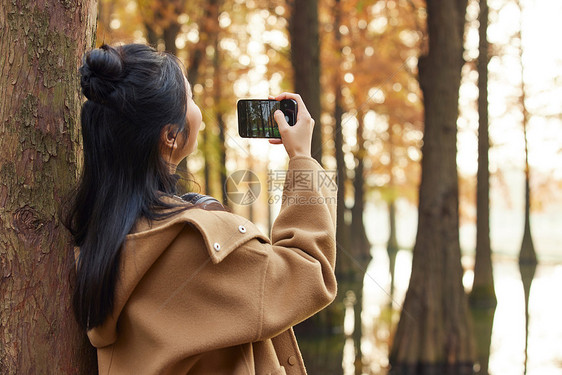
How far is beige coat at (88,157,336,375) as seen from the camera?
1635 millimetres

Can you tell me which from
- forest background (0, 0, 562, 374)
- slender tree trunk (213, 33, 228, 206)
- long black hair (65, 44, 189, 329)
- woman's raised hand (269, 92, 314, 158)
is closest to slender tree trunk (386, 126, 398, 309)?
forest background (0, 0, 562, 374)

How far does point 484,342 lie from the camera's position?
348 inches

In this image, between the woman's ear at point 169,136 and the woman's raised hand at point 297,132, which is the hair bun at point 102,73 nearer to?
the woman's ear at point 169,136

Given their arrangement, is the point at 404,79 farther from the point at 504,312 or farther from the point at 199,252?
the point at 199,252

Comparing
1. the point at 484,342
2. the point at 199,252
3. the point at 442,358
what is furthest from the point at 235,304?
the point at 484,342

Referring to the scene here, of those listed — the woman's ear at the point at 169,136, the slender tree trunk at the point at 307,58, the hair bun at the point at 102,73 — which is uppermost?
the slender tree trunk at the point at 307,58

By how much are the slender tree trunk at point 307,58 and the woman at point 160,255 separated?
7.88 meters

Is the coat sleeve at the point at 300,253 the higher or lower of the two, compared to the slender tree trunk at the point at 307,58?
lower

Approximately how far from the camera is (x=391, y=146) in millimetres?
21156

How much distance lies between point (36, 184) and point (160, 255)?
50 centimetres

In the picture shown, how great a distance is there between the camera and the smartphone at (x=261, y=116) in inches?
76.7

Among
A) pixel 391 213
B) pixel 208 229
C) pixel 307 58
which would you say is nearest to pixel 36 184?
pixel 208 229
